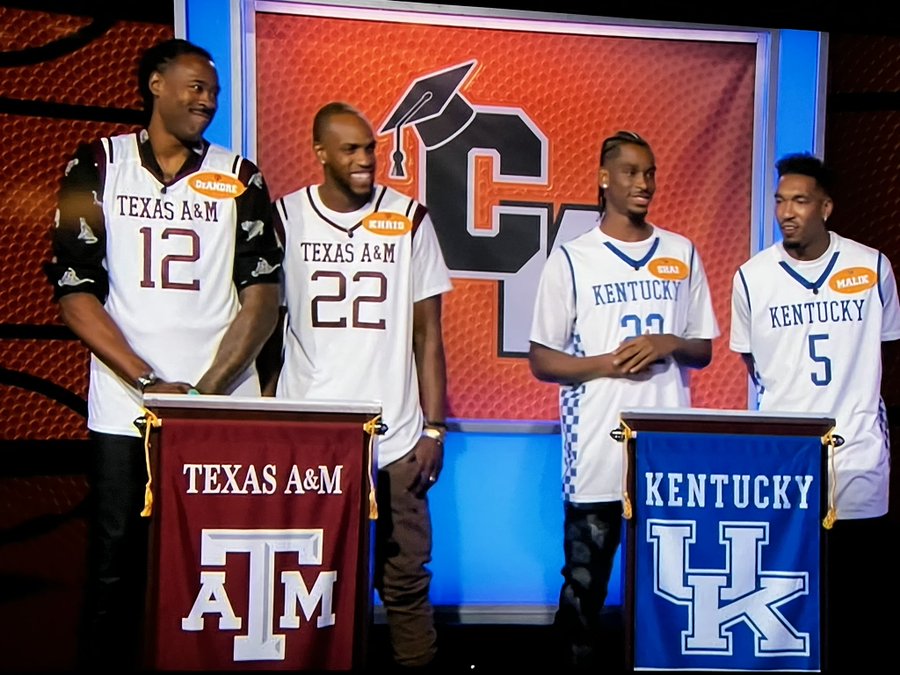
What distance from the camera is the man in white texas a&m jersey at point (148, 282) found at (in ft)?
8.93

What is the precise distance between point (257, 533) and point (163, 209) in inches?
39.6

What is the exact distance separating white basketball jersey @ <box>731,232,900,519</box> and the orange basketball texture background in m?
0.47

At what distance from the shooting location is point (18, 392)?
3.27 m

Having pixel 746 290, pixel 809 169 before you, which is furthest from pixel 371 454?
pixel 809 169

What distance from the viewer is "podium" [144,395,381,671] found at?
245 centimetres

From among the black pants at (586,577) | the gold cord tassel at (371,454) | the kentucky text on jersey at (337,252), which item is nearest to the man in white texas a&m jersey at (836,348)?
the black pants at (586,577)

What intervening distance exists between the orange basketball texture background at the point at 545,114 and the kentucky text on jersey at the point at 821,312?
536mm

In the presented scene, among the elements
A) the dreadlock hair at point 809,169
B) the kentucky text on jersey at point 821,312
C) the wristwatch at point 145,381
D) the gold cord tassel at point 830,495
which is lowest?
the gold cord tassel at point 830,495

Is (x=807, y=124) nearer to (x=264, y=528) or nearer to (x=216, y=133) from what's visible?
(x=216, y=133)

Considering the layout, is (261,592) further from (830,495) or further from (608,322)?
(830,495)

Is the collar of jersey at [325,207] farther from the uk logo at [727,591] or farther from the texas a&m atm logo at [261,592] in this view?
the uk logo at [727,591]

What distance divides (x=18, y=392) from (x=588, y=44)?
2357 mm

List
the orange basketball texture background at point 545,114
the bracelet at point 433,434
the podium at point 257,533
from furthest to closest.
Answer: the orange basketball texture background at point 545,114
the bracelet at point 433,434
the podium at point 257,533

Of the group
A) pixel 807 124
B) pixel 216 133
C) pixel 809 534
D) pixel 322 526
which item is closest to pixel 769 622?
pixel 809 534
